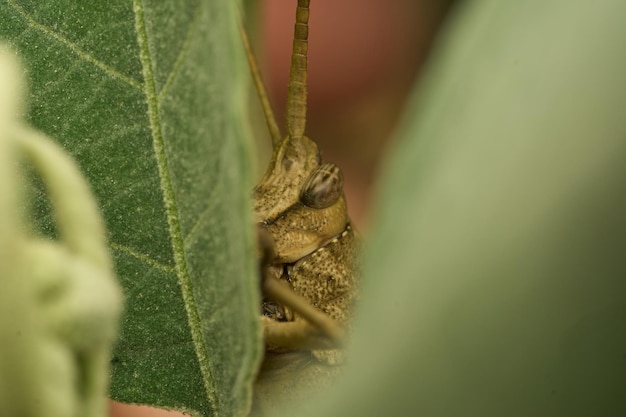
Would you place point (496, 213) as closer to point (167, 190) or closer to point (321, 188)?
point (167, 190)

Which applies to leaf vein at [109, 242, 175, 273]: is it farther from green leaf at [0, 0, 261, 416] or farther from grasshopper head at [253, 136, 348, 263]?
grasshopper head at [253, 136, 348, 263]

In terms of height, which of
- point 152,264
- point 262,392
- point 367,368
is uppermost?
point 367,368

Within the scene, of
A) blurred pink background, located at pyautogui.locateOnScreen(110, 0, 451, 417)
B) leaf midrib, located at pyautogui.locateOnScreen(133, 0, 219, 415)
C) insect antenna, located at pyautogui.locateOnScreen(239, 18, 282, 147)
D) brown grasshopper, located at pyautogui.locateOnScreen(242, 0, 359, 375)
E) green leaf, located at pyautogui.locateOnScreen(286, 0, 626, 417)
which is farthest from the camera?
blurred pink background, located at pyautogui.locateOnScreen(110, 0, 451, 417)

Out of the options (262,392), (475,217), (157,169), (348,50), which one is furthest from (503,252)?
(348,50)

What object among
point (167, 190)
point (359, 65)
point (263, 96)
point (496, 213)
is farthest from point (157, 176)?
point (359, 65)

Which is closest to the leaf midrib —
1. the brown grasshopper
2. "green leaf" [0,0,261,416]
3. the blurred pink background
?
"green leaf" [0,0,261,416]

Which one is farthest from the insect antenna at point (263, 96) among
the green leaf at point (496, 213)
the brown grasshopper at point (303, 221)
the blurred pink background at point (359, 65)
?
the blurred pink background at point (359, 65)

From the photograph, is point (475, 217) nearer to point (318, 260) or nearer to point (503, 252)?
point (503, 252)
